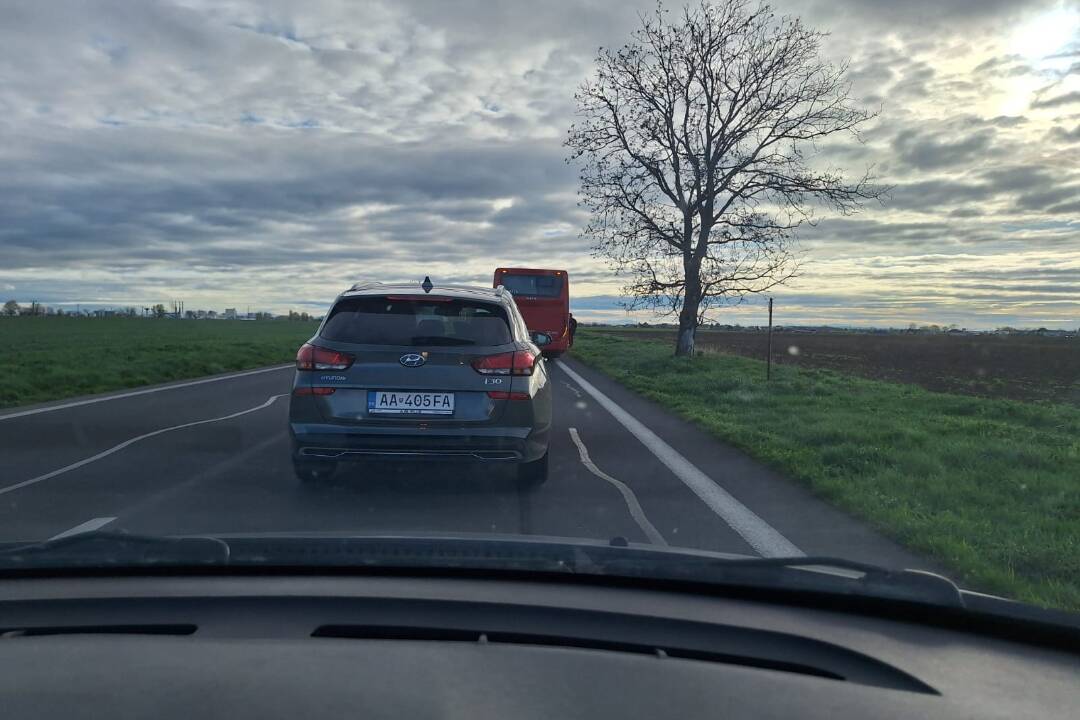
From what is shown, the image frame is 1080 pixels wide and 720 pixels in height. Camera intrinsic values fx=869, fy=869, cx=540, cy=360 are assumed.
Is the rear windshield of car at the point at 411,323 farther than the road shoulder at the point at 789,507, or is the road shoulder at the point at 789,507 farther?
the rear windshield of car at the point at 411,323

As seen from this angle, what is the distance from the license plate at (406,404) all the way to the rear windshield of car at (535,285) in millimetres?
24174

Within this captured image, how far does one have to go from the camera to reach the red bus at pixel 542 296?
30.2m

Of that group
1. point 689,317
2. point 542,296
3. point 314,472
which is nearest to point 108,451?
point 314,472

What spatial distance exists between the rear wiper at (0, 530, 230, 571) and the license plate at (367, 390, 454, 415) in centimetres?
360

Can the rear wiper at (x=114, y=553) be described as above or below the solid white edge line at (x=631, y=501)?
above

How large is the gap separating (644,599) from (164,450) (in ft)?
24.9

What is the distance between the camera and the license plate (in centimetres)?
641

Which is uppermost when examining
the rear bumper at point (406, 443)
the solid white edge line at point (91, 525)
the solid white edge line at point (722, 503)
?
the rear bumper at point (406, 443)

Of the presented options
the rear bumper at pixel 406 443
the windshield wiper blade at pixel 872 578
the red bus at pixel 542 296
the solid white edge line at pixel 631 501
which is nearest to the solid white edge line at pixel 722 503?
the solid white edge line at pixel 631 501

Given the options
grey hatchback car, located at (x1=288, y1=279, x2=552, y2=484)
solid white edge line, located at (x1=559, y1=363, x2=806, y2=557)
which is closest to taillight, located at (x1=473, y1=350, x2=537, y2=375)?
grey hatchback car, located at (x1=288, y1=279, x2=552, y2=484)

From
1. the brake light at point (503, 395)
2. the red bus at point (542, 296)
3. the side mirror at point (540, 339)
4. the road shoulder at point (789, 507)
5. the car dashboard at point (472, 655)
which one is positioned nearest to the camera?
the car dashboard at point (472, 655)

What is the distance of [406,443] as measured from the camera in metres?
6.36

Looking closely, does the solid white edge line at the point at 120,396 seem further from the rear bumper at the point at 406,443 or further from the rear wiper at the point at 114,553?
the rear wiper at the point at 114,553

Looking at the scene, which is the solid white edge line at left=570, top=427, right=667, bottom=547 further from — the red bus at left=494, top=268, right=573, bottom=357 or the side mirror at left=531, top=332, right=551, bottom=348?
the red bus at left=494, top=268, right=573, bottom=357
